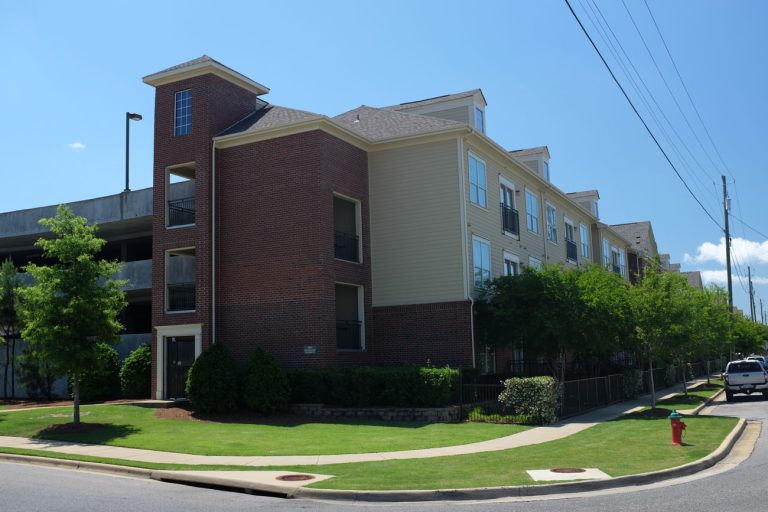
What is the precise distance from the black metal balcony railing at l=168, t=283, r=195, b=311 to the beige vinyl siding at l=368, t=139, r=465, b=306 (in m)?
6.69

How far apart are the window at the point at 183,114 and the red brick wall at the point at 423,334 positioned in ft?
31.6

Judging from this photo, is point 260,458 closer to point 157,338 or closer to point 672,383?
point 157,338

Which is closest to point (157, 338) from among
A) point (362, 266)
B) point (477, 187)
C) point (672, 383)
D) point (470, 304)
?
point (362, 266)

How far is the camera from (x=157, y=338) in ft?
85.6

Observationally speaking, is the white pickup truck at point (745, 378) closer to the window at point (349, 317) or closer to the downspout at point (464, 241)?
the downspout at point (464, 241)

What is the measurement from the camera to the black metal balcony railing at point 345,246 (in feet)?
86.1

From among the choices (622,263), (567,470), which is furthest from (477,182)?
(622,263)

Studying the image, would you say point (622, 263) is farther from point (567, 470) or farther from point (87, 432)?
point (567, 470)

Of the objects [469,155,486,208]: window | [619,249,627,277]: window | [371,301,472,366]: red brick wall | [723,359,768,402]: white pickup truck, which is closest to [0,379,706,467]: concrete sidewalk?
[371,301,472,366]: red brick wall

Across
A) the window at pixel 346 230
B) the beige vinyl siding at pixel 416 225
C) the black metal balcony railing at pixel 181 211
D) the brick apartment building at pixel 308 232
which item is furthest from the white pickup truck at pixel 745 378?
the black metal balcony railing at pixel 181 211

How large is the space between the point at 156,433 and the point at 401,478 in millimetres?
9037

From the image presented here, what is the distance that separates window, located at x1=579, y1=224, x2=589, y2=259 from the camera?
42.5 meters

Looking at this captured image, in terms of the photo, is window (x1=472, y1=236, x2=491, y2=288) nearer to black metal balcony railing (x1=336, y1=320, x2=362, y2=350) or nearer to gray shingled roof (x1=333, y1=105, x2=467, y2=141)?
gray shingled roof (x1=333, y1=105, x2=467, y2=141)

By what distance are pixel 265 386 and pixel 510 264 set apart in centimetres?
1305
